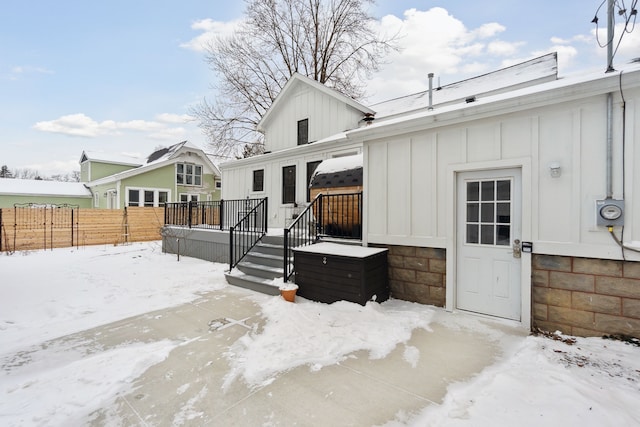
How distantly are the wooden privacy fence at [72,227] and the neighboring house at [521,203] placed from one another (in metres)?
13.0

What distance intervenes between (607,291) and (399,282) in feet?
8.14

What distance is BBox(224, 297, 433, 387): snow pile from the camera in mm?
2834

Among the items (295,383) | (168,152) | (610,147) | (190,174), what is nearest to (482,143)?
(610,147)

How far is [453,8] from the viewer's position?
9.42 meters

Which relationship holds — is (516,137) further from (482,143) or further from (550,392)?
(550,392)

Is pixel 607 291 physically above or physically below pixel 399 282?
above

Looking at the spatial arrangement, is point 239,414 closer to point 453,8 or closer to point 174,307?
point 174,307

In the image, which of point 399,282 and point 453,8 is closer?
point 399,282

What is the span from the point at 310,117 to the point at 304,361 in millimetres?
9137

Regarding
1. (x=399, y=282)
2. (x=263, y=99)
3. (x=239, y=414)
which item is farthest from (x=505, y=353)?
(x=263, y=99)

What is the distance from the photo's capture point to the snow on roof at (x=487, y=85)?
7.59 metres

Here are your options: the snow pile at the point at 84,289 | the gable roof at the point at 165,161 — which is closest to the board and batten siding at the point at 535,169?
the snow pile at the point at 84,289

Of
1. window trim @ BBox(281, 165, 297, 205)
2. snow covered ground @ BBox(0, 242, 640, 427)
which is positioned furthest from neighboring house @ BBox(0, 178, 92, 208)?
window trim @ BBox(281, 165, 297, 205)

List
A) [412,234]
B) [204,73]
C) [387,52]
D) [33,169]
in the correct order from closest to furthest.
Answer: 1. [412,234]
2. [387,52]
3. [204,73]
4. [33,169]
